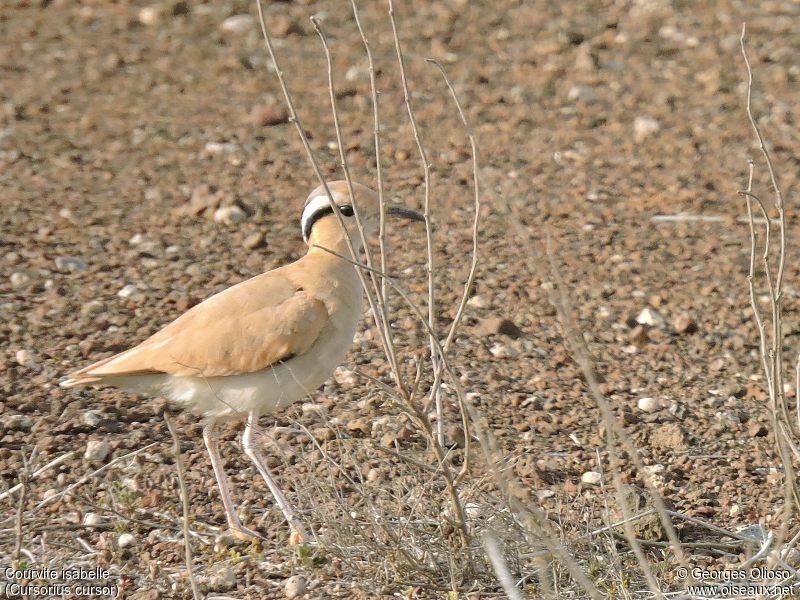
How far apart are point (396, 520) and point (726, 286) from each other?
3.03 m

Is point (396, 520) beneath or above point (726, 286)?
above

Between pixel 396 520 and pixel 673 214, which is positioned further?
pixel 673 214

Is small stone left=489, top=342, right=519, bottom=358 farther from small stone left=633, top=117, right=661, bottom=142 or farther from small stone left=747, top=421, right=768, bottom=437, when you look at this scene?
small stone left=633, top=117, right=661, bottom=142

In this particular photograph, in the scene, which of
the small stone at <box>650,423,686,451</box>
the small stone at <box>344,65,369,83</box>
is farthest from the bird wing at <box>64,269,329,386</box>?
the small stone at <box>344,65,369,83</box>

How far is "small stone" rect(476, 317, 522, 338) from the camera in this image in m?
6.25

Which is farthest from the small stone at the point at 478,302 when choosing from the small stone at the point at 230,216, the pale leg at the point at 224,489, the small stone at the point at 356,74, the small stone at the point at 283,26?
the small stone at the point at 283,26

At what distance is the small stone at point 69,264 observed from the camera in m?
6.89

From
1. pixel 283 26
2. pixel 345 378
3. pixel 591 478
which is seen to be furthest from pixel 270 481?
pixel 283 26

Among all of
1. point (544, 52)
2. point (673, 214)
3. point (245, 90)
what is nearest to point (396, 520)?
point (673, 214)

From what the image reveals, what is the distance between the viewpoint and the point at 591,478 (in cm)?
501

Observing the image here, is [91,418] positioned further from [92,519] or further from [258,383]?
[258,383]

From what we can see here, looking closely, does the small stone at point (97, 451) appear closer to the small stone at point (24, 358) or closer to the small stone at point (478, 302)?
the small stone at point (24, 358)

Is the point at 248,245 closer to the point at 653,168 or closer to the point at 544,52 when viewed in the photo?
the point at 653,168

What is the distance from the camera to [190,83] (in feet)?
31.1
